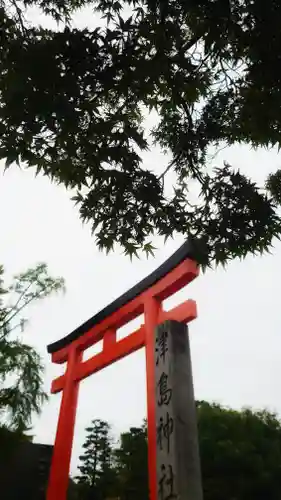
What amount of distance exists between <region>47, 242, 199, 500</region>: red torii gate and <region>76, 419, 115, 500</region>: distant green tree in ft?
11.6

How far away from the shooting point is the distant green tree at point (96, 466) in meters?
10.1

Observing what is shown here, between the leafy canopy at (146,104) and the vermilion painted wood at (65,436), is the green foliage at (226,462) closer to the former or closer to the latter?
the vermilion painted wood at (65,436)

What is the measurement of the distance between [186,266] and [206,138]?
2769 millimetres

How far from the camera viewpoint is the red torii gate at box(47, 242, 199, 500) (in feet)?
17.4

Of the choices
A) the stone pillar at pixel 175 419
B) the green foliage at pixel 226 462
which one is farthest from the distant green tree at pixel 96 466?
the stone pillar at pixel 175 419

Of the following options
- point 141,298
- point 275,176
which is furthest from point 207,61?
point 141,298

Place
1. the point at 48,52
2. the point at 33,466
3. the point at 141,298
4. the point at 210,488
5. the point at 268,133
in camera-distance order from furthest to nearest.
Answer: the point at 210,488, the point at 33,466, the point at 141,298, the point at 268,133, the point at 48,52

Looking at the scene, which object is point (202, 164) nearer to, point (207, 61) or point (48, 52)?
point (207, 61)

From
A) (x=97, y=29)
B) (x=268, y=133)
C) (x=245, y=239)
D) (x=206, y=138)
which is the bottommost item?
(x=245, y=239)

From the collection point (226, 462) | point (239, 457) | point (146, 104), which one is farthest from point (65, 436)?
point (146, 104)

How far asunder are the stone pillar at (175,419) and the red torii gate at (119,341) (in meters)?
1.68

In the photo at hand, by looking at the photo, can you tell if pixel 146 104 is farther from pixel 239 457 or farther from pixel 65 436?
pixel 239 457

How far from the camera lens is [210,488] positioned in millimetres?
8648

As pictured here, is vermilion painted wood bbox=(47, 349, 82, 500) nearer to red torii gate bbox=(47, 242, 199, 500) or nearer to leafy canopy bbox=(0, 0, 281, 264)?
red torii gate bbox=(47, 242, 199, 500)
